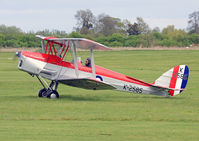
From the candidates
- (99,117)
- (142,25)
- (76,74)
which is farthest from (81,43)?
(142,25)

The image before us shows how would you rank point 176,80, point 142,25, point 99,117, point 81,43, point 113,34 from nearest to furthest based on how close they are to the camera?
point 99,117 < point 81,43 < point 176,80 < point 113,34 < point 142,25

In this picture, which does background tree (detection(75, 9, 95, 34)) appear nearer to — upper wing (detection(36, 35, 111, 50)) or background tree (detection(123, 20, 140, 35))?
background tree (detection(123, 20, 140, 35))

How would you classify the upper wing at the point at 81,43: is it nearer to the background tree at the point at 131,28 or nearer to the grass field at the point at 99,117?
the grass field at the point at 99,117

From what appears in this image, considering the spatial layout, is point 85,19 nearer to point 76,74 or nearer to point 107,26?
point 107,26

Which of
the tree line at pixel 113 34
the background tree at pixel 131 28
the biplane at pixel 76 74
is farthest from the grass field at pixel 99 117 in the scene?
the background tree at pixel 131 28

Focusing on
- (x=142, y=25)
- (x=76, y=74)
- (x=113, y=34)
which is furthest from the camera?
(x=142, y=25)

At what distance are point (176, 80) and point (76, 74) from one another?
3.57 metres

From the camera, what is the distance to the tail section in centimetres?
1667

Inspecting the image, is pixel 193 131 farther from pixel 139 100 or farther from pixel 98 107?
pixel 139 100

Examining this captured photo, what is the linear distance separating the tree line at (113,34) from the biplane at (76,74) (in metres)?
36.5

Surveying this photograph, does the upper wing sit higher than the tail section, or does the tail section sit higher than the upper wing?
the upper wing

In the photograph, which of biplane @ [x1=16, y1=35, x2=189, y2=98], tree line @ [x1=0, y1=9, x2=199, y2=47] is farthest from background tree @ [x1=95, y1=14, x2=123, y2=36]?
biplane @ [x1=16, y1=35, x2=189, y2=98]

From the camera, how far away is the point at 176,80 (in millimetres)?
16688

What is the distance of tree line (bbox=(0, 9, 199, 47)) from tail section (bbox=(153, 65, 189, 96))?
122 feet
